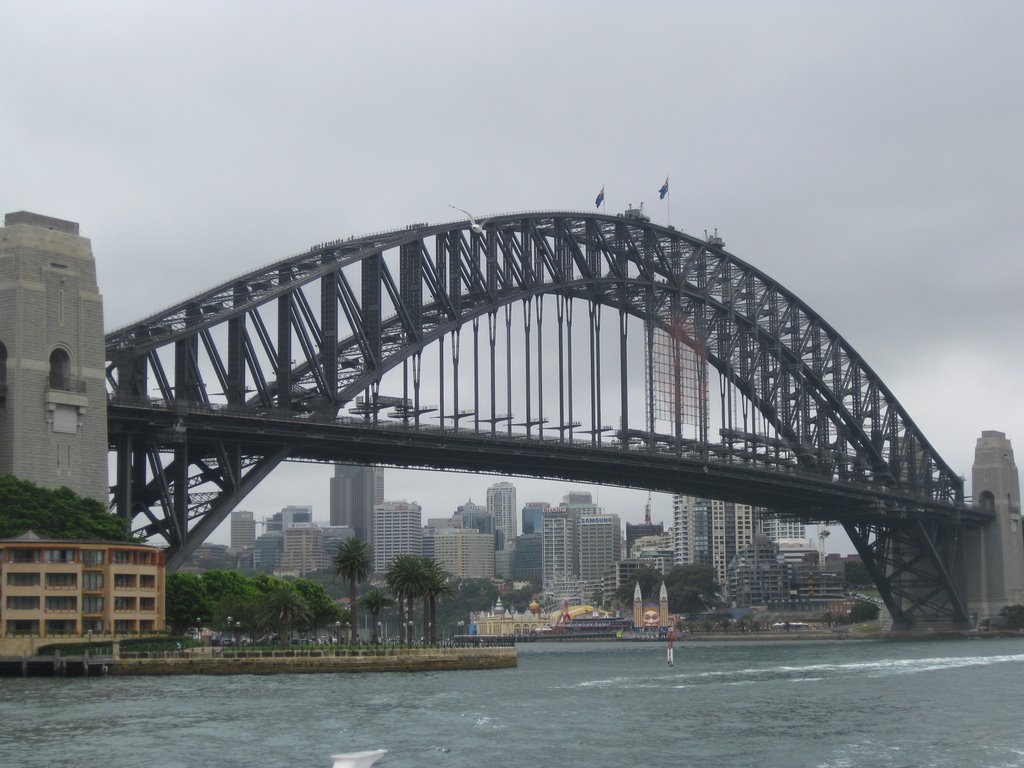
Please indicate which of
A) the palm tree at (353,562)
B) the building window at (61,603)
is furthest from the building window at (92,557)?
the palm tree at (353,562)

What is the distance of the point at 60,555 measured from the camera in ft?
288

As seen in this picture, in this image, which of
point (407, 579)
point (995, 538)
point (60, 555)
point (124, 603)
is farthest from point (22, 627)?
point (995, 538)

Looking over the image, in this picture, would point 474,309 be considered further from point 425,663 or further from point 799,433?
point 799,433

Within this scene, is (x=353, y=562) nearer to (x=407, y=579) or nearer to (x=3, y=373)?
(x=407, y=579)

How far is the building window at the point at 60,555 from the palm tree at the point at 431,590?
2259 centimetres

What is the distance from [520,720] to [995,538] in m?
118

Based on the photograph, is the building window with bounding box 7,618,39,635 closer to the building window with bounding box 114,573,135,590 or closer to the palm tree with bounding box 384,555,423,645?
the building window with bounding box 114,573,135,590

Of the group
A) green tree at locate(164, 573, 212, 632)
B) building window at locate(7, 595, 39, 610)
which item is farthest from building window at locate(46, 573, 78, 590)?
green tree at locate(164, 573, 212, 632)

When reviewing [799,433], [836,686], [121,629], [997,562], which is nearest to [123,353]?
[121,629]

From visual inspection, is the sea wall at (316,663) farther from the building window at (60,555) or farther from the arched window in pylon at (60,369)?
the arched window in pylon at (60,369)

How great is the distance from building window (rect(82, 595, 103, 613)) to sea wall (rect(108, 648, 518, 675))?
4571 millimetres

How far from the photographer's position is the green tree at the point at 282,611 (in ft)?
322

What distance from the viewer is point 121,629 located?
91375 mm

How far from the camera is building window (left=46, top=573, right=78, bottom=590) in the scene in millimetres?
87500
